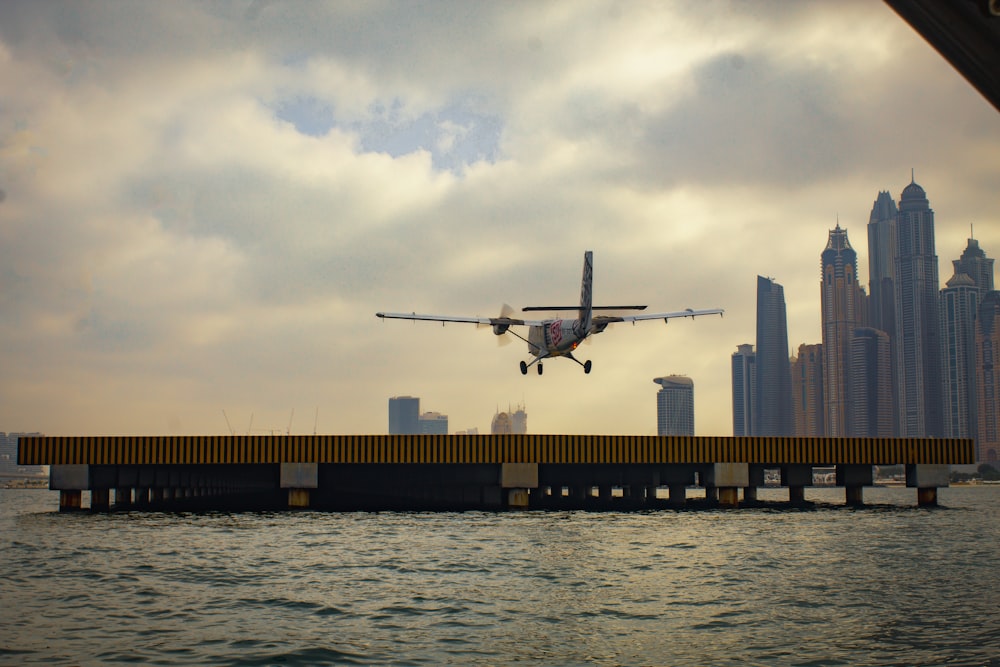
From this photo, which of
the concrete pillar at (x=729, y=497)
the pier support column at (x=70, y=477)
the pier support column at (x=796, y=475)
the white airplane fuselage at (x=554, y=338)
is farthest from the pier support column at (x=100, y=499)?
the pier support column at (x=796, y=475)

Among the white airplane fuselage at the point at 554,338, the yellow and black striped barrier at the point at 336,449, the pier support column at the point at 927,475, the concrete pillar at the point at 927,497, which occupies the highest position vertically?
the white airplane fuselage at the point at 554,338

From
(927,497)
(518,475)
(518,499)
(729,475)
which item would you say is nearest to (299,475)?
(518,475)

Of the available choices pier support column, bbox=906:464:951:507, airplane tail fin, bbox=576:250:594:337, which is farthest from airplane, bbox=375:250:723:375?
pier support column, bbox=906:464:951:507

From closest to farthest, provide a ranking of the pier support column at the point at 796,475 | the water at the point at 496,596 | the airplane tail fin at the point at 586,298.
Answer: the water at the point at 496,596, the airplane tail fin at the point at 586,298, the pier support column at the point at 796,475

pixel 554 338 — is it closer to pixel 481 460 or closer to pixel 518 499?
pixel 481 460

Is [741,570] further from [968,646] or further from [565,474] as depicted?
[565,474]

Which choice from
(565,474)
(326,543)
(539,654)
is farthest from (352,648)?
(565,474)

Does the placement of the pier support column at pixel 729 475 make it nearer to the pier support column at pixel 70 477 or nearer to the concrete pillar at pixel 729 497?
the concrete pillar at pixel 729 497
